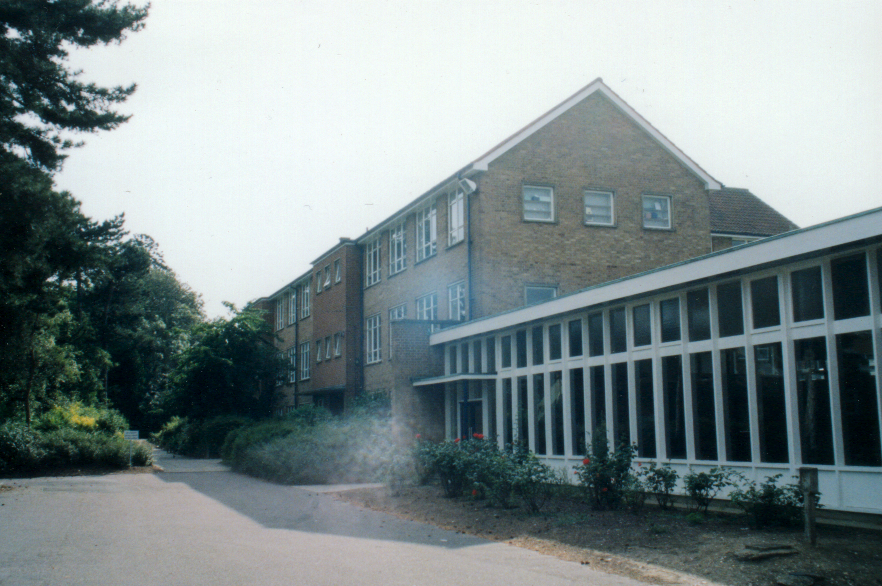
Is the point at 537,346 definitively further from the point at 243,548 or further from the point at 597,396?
the point at 243,548

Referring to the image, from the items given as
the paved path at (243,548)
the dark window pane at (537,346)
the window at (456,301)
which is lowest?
the paved path at (243,548)

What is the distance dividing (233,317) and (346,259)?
7.60m

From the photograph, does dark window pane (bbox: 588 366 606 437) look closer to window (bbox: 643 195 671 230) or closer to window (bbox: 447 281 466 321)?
window (bbox: 447 281 466 321)

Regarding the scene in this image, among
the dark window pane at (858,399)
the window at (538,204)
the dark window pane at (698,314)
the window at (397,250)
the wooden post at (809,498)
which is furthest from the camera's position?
the window at (397,250)

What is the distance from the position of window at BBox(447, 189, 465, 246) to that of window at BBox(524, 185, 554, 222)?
1.94 meters

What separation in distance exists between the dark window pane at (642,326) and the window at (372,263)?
19.0 metres

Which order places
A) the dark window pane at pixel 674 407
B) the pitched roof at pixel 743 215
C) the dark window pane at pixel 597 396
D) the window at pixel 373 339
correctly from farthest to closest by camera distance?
the window at pixel 373 339
the pitched roof at pixel 743 215
the dark window pane at pixel 597 396
the dark window pane at pixel 674 407

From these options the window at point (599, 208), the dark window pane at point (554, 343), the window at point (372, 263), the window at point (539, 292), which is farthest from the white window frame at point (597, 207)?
the window at point (372, 263)

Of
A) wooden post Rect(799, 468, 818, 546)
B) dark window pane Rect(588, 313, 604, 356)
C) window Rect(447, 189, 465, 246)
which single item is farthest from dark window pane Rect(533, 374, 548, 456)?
wooden post Rect(799, 468, 818, 546)

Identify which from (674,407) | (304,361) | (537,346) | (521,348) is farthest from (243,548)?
(304,361)

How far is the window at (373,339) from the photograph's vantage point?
32.3 meters

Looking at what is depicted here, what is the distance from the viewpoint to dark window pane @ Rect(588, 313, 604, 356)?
629 inches

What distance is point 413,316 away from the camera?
28516 millimetres

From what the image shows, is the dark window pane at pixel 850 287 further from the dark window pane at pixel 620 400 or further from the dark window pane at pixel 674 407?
the dark window pane at pixel 620 400
